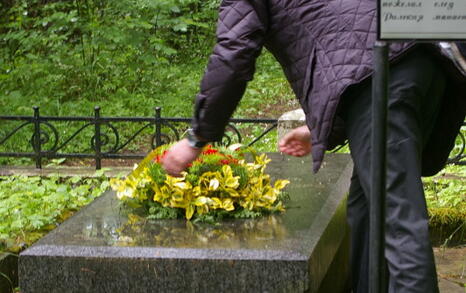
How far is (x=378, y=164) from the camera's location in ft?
6.75

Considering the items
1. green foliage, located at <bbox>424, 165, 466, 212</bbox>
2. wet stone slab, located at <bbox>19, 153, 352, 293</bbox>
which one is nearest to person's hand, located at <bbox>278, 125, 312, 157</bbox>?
wet stone slab, located at <bbox>19, 153, 352, 293</bbox>

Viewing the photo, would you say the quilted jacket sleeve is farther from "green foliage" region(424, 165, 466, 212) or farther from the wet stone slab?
"green foliage" region(424, 165, 466, 212)

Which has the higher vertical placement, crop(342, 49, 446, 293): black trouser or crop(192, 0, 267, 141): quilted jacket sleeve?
crop(192, 0, 267, 141): quilted jacket sleeve

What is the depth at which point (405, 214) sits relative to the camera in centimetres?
242

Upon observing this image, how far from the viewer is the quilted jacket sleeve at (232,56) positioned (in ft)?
8.41

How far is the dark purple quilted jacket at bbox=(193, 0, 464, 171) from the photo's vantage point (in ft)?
8.05

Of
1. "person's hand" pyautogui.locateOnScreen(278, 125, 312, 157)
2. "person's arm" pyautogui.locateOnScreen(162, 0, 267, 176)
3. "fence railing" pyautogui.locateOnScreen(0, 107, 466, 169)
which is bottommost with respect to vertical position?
"fence railing" pyautogui.locateOnScreen(0, 107, 466, 169)

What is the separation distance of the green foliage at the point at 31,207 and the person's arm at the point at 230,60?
78.2 inches

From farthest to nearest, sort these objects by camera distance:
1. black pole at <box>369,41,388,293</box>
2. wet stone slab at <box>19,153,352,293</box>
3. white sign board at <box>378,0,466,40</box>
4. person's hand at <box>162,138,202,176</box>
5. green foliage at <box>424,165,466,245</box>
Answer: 1. green foliage at <box>424,165,466,245</box>
2. person's hand at <box>162,138,202,176</box>
3. wet stone slab at <box>19,153,352,293</box>
4. black pole at <box>369,41,388,293</box>
5. white sign board at <box>378,0,466,40</box>

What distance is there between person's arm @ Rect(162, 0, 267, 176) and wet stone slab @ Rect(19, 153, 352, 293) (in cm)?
46

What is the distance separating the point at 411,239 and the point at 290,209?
0.95 metres

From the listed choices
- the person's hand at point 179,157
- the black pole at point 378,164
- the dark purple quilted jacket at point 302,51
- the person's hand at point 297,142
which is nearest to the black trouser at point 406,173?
the dark purple quilted jacket at point 302,51

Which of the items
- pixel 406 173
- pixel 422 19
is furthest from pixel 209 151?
pixel 422 19

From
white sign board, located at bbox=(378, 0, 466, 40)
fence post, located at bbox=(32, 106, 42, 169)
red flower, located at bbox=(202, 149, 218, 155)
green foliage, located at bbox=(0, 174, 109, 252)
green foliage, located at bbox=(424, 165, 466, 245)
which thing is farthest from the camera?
fence post, located at bbox=(32, 106, 42, 169)
